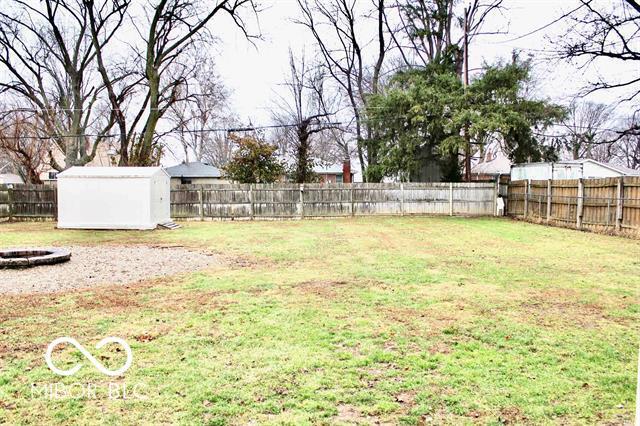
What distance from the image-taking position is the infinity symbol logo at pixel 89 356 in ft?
10.7

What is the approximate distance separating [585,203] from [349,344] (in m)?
12.3

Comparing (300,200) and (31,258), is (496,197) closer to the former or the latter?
(300,200)

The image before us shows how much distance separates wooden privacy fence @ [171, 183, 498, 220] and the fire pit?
9.70 meters

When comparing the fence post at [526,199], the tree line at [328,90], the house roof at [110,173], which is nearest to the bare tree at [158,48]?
the tree line at [328,90]

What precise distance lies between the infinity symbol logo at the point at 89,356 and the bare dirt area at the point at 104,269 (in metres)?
2.39

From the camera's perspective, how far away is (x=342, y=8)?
25078 mm

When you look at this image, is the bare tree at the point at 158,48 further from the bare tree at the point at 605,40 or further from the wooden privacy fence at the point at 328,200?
the bare tree at the point at 605,40

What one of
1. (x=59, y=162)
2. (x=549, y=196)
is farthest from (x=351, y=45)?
(x=59, y=162)

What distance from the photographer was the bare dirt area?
20.6 feet

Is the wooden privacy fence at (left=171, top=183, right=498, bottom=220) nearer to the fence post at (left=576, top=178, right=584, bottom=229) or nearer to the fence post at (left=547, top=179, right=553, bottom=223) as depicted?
the fence post at (left=547, top=179, right=553, bottom=223)

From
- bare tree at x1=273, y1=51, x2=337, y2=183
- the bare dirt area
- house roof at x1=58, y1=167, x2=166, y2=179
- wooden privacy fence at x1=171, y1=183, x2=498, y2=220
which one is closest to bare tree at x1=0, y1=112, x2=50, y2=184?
house roof at x1=58, y1=167, x2=166, y2=179

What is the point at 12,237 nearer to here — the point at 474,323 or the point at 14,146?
the point at 474,323

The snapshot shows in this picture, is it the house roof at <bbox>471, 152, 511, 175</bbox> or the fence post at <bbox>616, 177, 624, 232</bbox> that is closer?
the fence post at <bbox>616, 177, 624, 232</bbox>

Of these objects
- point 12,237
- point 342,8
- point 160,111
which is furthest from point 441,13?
point 12,237
